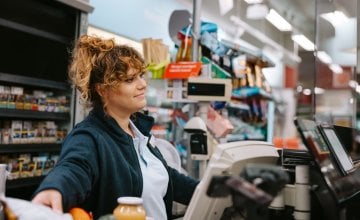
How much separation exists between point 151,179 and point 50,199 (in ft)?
→ 2.08

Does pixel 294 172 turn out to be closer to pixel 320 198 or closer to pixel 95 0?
pixel 320 198

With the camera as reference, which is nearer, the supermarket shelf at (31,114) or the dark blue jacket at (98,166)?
the dark blue jacket at (98,166)

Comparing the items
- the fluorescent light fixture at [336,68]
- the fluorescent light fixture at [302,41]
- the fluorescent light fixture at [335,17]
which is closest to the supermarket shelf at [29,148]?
the fluorescent light fixture at [335,17]

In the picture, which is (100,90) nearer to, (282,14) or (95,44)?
(95,44)

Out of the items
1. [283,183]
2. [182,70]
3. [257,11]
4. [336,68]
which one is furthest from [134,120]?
[336,68]

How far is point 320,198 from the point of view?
1.46 meters

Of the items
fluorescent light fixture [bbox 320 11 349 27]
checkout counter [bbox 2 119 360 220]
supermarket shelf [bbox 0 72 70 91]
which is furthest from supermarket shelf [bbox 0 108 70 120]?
fluorescent light fixture [bbox 320 11 349 27]

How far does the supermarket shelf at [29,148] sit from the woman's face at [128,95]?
143cm

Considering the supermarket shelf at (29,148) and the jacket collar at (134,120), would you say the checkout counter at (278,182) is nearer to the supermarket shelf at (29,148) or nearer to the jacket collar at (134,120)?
the jacket collar at (134,120)

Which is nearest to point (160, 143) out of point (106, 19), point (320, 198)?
point (320, 198)

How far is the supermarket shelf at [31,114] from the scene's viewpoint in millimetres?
2818

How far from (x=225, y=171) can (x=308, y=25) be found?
8721 millimetres

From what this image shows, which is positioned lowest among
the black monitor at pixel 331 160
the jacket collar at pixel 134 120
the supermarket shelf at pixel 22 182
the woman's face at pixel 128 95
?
the supermarket shelf at pixel 22 182

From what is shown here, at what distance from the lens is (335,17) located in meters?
5.47
